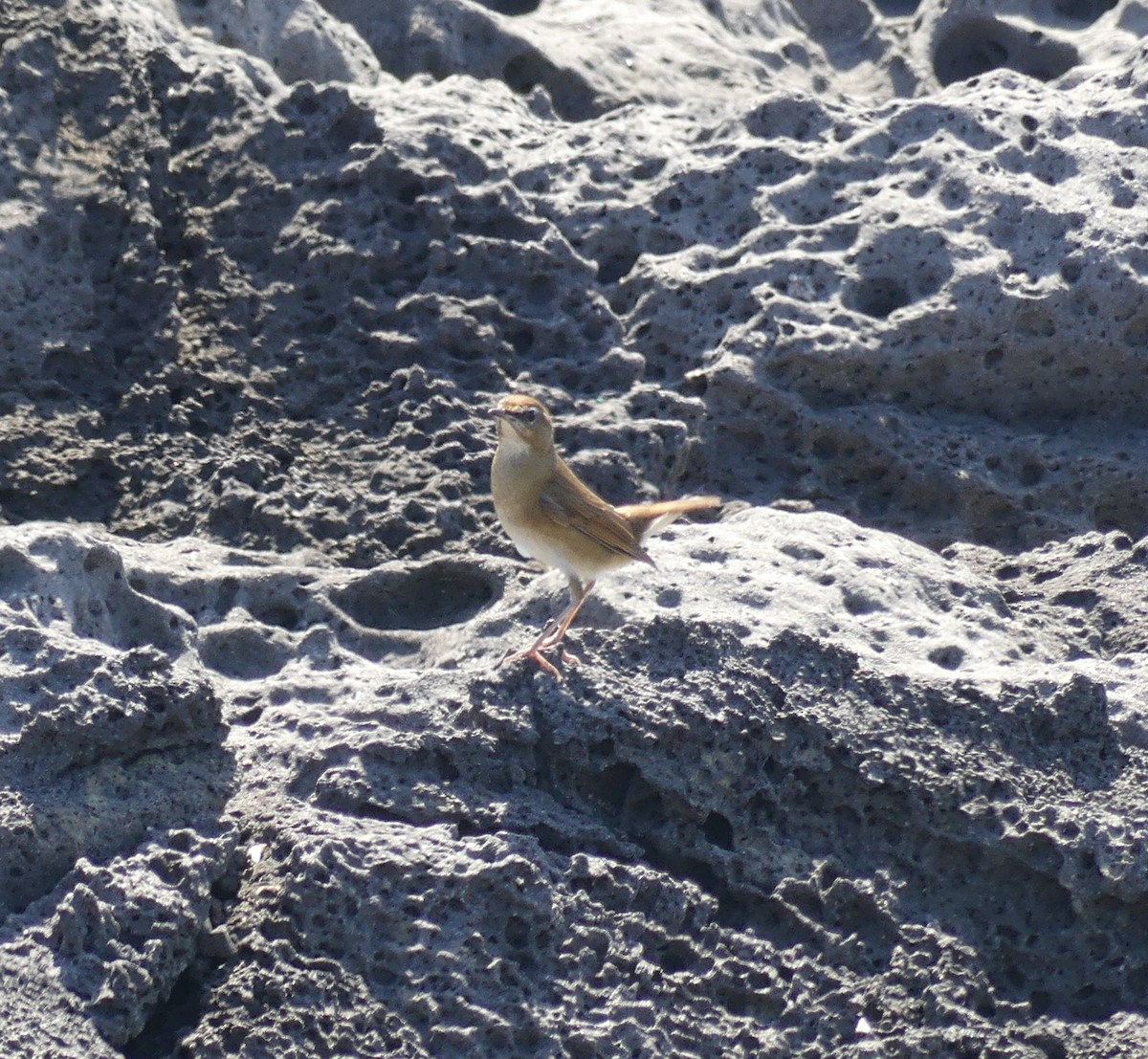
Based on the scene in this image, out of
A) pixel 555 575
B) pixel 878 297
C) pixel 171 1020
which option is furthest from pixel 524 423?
pixel 171 1020

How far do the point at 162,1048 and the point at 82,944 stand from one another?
31 cm

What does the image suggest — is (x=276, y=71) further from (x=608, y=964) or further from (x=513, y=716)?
(x=608, y=964)

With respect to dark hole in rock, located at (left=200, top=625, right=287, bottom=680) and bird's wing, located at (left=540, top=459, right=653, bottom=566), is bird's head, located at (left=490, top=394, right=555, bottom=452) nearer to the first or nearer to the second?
bird's wing, located at (left=540, top=459, right=653, bottom=566)

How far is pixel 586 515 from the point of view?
573cm

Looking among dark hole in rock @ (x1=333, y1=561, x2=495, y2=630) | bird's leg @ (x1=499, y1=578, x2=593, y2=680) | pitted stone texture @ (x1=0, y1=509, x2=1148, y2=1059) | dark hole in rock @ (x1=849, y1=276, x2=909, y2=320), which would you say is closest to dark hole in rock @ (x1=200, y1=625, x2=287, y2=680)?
pitted stone texture @ (x1=0, y1=509, x2=1148, y2=1059)

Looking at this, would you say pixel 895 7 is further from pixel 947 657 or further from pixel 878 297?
pixel 947 657

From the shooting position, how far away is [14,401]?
6.66 m

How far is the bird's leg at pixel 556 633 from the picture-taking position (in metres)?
5.03

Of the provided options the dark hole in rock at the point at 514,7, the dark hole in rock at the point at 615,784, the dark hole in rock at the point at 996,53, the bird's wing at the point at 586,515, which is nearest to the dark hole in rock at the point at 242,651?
the bird's wing at the point at 586,515

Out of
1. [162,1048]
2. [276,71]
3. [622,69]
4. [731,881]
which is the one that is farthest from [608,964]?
[622,69]

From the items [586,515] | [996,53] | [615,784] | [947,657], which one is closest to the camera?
[615,784]

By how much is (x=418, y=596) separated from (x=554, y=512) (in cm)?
63

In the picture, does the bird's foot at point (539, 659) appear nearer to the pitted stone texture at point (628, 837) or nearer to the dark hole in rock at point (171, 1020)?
the pitted stone texture at point (628, 837)

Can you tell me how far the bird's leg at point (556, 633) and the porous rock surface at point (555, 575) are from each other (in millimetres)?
61
